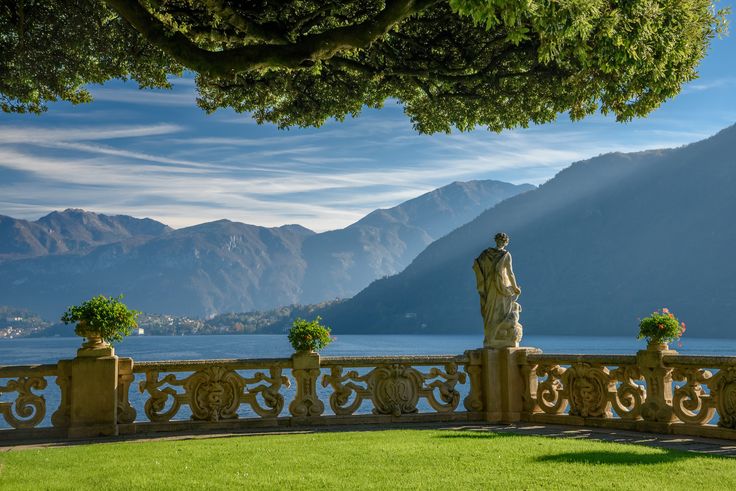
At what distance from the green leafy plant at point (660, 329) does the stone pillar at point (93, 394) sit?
8555 mm

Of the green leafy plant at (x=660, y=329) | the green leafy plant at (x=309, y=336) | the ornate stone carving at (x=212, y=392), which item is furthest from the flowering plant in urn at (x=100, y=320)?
the green leafy plant at (x=660, y=329)

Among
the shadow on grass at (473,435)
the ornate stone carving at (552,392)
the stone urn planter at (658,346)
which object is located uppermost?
the stone urn planter at (658,346)

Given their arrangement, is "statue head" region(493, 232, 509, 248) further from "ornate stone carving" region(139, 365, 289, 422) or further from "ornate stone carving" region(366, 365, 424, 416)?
"ornate stone carving" region(139, 365, 289, 422)

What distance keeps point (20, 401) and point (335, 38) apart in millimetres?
8284

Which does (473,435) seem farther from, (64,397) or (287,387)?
(64,397)

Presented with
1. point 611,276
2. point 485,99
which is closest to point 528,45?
point 485,99

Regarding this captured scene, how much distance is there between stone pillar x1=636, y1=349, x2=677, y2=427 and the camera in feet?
39.9

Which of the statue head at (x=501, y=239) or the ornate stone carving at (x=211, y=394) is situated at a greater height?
the statue head at (x=501, y=239)

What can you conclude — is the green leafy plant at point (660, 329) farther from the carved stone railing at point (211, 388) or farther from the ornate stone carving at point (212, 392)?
the ornate stone carving at point (212, 392)

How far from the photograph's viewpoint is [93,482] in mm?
8289

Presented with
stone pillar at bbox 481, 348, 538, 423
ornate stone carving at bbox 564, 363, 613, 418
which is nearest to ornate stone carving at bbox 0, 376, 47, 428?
stone pillar at bbox 481, 348, 538, 423

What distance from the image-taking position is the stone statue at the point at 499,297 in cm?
1416

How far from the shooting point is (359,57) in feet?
42.7

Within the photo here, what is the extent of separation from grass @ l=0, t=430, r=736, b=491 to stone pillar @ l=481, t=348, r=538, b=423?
2.72 meters
